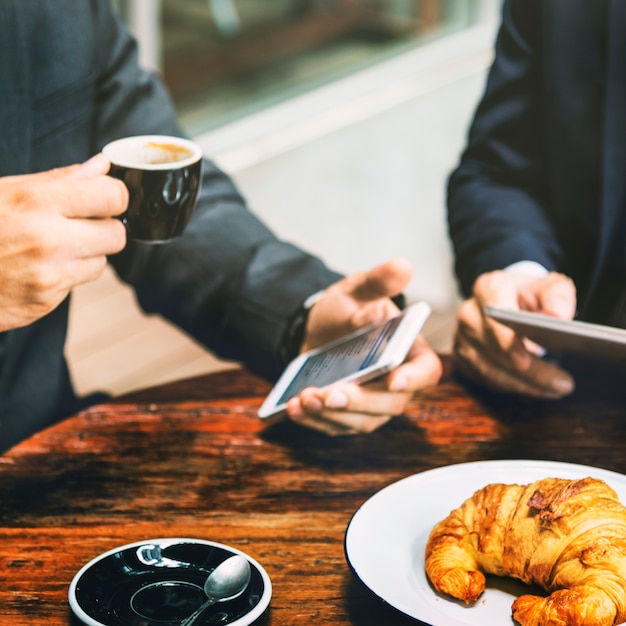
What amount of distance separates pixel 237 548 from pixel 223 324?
527 millimetres

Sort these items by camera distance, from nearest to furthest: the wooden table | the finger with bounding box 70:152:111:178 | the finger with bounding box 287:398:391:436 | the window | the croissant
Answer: the croissant → the wooden table → the finger with bounding box 70:152:111:178 → the finger with bounding box 287:398:391:436 → the window

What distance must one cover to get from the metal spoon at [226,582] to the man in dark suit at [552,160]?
2.27 ft

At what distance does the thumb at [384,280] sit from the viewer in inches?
42.3

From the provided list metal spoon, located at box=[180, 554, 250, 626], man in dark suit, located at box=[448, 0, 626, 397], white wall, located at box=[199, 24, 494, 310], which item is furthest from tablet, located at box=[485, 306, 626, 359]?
white wall, located at box=[199, 24, 494, 310]

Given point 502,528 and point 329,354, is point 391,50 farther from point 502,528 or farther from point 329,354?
point 502,528

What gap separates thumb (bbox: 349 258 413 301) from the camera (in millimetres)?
1074

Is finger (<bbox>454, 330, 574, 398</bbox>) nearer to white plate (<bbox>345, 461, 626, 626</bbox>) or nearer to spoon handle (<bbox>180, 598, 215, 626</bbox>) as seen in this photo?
white plate (<bbox>345, 461, 626, 626</bbox>)

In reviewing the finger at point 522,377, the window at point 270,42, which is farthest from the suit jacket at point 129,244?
the window at point 270,42

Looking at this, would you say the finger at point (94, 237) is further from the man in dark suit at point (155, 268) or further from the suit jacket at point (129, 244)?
the suit jacket at point (129, 244)

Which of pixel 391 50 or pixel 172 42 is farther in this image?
pixel 391 50

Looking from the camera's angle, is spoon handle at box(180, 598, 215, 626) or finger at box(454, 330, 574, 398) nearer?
spoon handle at box(180, 598, 215, 626)

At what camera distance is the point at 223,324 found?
4.34 feet

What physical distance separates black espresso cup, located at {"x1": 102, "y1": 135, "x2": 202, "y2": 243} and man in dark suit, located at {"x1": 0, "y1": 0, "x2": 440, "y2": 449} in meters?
0.14

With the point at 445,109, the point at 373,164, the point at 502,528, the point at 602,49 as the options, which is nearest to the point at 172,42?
the point at 373,164
